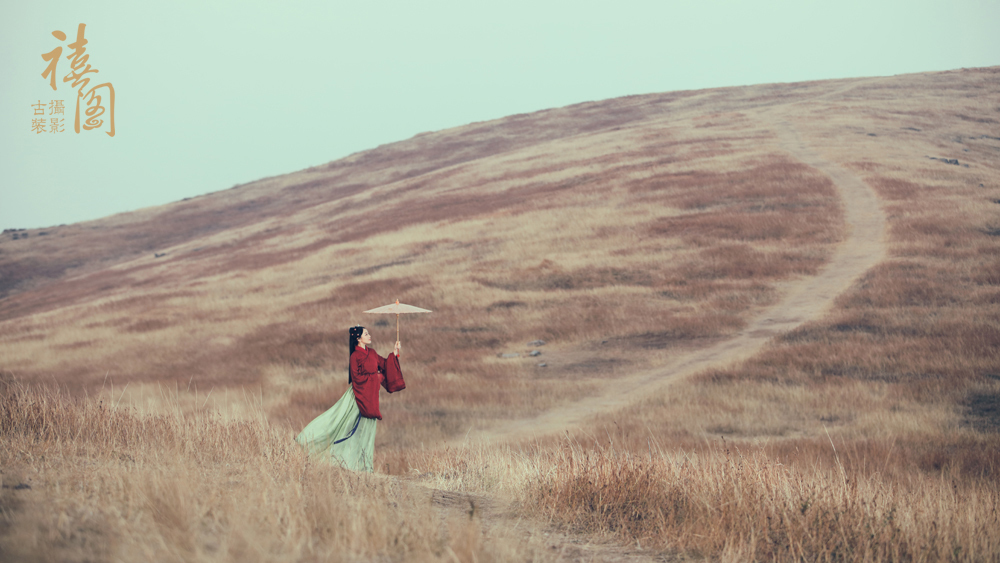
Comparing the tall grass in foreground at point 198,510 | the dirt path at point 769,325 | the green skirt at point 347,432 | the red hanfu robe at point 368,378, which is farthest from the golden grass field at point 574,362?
the red hanfu robe at point 368,378

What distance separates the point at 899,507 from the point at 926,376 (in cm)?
1041

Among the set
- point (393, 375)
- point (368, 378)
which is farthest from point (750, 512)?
point (368, 378)

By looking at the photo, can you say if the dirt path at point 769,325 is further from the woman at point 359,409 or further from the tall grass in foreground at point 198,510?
the tall grass in foreground at point 198,510

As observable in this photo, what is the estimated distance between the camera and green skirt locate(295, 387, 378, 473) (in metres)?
8.59

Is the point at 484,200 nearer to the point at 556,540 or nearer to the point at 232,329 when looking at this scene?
the point at 232,329

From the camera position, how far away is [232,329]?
947 inches

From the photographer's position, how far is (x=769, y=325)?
18.5 metres

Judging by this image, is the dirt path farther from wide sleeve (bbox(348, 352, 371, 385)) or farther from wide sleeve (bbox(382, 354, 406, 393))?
wide sleeve (bbox(348, 352, 371, 385))

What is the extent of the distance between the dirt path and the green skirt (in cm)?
147

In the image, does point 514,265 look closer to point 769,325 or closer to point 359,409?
point 769,325

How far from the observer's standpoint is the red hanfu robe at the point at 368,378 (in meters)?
8.75

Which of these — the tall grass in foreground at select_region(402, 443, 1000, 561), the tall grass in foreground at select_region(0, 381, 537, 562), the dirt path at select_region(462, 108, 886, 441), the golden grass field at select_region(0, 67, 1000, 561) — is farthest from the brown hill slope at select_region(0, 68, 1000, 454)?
the tall grass in foreground at select_region(0, 381, 537, 562)

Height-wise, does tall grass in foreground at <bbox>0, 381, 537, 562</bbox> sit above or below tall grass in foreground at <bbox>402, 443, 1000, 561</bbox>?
above

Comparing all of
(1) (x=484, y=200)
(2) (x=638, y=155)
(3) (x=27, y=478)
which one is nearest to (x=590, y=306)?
(3) (x=27, y=478)
